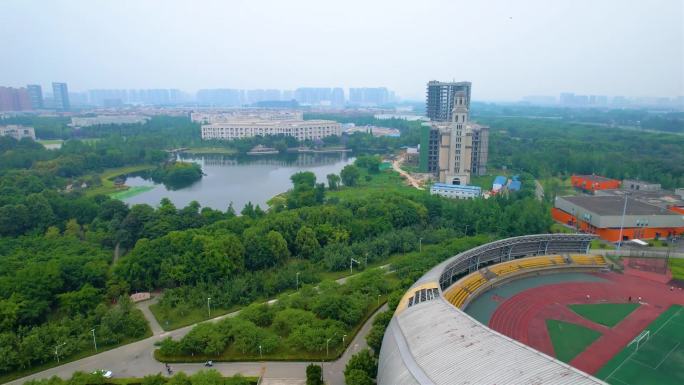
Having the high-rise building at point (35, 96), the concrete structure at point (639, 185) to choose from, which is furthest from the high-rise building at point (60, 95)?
the concrete structure at point (639, 185)

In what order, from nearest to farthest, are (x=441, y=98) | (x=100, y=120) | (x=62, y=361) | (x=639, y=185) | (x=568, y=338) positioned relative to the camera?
1. (x=62, y=361)
2. (x=568, y=338)
3. (x=639, y=185)
4. (x=441, y=98)
5. (x=100, y=120)

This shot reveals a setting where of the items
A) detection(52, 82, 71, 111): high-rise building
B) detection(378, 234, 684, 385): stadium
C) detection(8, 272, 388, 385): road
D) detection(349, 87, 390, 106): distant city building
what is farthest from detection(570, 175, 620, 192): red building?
detection(349, 87, 390, 106): distant city building

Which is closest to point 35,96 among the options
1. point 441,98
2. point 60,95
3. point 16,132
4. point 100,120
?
point 60,95

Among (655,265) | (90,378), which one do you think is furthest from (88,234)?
(655,265)

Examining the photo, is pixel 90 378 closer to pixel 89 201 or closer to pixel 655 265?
pixel 89 201

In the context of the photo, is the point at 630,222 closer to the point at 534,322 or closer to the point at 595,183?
the point at 595,183

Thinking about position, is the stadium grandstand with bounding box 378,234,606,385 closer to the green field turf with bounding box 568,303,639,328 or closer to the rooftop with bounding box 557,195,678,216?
the green field turf with bounding box 568,303,639,328

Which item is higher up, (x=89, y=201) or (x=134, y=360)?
A: (x=89, y=201)
